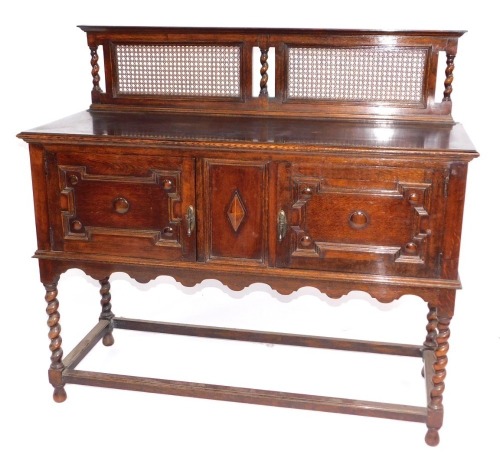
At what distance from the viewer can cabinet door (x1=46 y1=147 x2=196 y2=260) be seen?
3266 millimetres

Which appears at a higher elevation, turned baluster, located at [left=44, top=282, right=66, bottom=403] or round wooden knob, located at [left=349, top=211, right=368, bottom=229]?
round wooden knob, located at [left=349, top=211, right=368, bottom=229]

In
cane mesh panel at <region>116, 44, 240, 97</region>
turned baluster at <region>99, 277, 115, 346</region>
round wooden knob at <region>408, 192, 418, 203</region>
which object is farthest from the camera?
turned baluster at <region>99, 277, 115, 346</region>

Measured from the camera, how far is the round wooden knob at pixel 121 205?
3346 mm

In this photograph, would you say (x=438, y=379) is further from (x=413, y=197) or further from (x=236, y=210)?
(x=236, y=210)

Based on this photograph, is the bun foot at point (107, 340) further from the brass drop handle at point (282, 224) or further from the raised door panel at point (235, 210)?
the brass drop handle at point (282, 224)

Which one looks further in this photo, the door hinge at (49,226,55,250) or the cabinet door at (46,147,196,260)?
the door hinge at (49,226,55,250)

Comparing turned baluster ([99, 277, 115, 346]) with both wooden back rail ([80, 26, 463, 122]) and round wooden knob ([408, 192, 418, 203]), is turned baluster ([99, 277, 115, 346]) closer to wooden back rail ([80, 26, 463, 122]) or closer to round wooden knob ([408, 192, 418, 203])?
wooden back rail ([80, 26, 463, 122])

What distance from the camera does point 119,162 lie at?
10.8ft

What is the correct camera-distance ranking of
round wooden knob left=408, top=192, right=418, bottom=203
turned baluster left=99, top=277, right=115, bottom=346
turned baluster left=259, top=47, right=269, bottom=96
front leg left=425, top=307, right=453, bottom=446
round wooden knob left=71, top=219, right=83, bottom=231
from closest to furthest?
round wooden knob left=408, top=192, right=418, bottom=203
front leg left=425, top=307, right=453, bottom=446
round wooden knob left=71, top=219, right=83, bottom=231
turned baluster left=259, top=47, right=269, bottom=96
turned baluster left=99, top=277, right=115, bottom=346

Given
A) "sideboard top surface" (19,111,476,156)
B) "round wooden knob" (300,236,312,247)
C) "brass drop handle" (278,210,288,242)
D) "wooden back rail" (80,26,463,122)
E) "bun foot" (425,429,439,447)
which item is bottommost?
"bun foot" (425,429,439,447)

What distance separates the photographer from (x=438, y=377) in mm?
3389

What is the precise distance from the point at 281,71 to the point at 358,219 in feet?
3.26

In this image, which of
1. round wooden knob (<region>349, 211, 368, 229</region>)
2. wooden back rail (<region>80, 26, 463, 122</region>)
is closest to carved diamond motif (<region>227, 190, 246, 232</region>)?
round wooden knob (<region>349, 211, 368, 229</region>)

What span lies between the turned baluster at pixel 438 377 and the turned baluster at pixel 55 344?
1.86 meters
